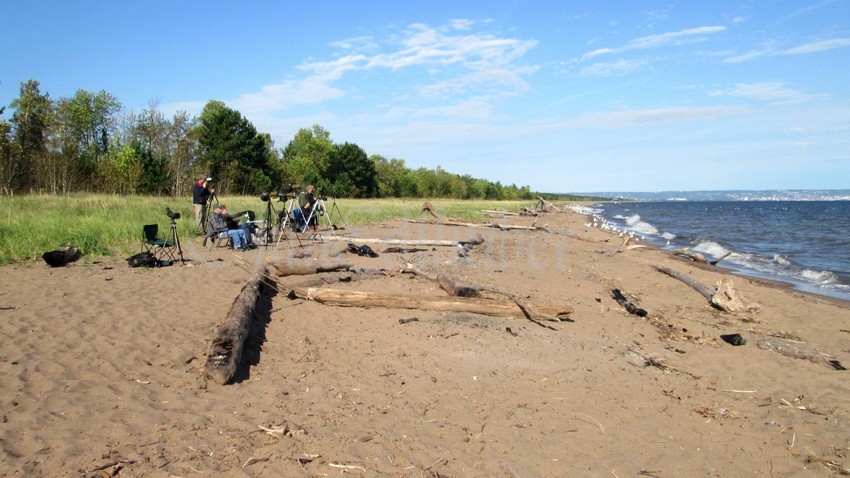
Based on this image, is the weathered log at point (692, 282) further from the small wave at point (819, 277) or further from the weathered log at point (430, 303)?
the weathered log at point (430, 303)

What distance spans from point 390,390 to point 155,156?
3084cm

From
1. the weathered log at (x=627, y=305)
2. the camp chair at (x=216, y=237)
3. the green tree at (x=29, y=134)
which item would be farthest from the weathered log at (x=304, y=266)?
the green tree at (x=29, y=134)

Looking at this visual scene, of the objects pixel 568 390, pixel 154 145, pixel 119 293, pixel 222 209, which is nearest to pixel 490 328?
pixel 568 390

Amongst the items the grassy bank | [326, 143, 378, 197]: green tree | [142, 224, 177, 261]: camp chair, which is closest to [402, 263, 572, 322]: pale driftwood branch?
[142, 224, 177, 261]: camp chair

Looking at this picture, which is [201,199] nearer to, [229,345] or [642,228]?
[229,345]

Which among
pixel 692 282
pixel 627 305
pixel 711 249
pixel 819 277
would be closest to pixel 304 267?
pixel 627 305

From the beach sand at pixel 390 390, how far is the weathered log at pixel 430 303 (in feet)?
0.43

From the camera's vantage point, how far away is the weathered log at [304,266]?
7.89 meters

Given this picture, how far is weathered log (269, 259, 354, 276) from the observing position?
789 cm

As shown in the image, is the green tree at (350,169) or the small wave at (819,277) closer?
the small wave at (819,277)

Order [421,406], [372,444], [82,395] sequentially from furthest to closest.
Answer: [421,406] → [82,395] → [372,444]

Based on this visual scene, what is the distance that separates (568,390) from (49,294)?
6.32 m

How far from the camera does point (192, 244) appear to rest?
11.5 metres

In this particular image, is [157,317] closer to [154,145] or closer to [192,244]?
[192,244]
